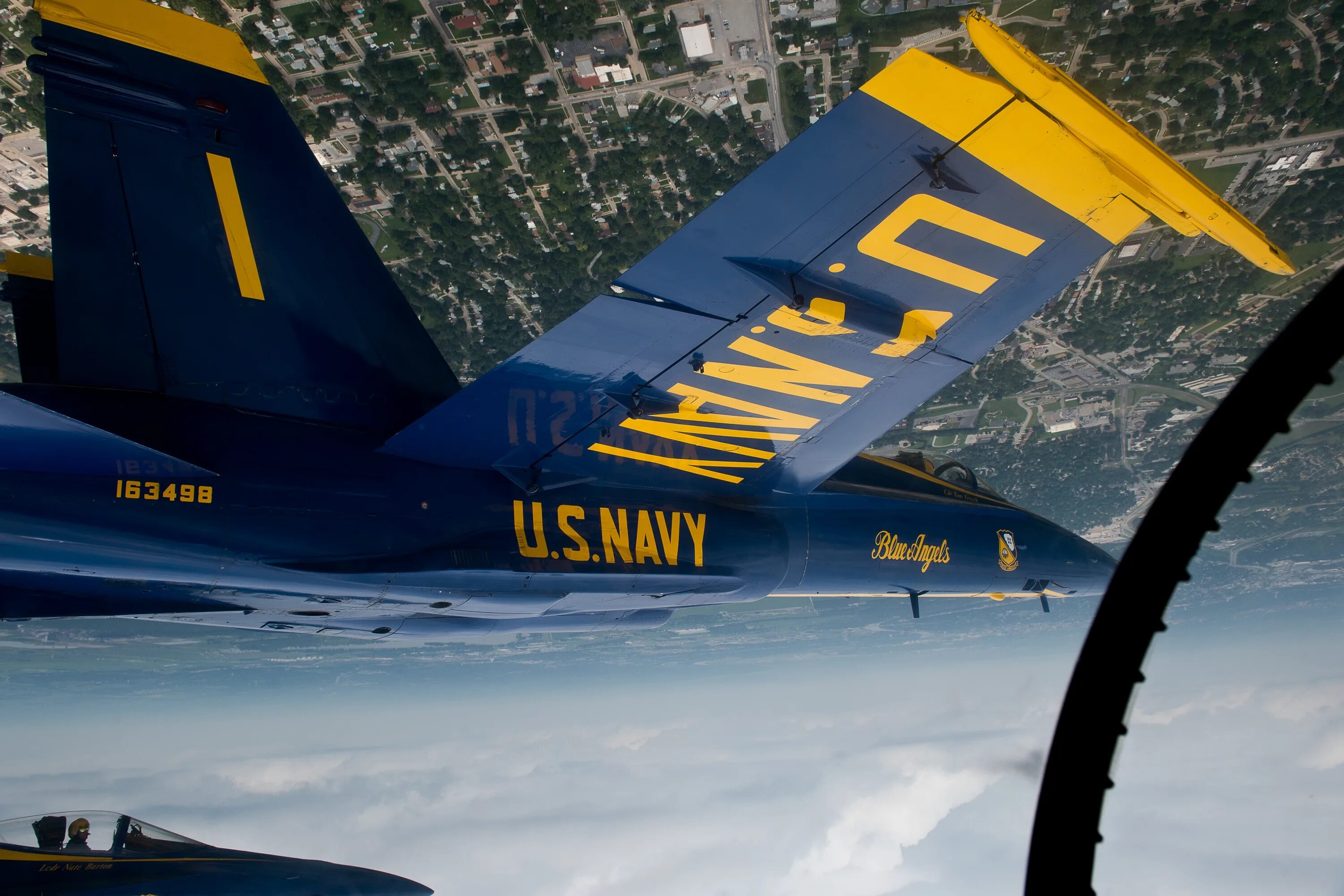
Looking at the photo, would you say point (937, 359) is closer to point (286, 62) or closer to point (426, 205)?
point (426, 205)

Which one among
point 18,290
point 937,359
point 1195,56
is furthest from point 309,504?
point 1195,56

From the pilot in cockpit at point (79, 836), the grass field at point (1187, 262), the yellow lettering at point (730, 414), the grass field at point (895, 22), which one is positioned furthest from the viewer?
the grass field at point (1187, 262)

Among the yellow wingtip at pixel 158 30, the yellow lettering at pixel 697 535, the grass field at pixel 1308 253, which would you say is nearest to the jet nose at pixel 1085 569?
the yellow lettering at pixel 697 535

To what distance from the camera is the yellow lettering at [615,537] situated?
13.8 ft

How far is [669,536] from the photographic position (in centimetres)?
445

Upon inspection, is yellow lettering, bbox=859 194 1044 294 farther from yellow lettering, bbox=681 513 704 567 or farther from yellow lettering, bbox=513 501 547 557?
yellow lettering, bbox=513 501 547 557

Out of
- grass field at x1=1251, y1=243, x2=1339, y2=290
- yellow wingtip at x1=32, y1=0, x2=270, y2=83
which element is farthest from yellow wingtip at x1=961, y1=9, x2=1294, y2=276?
grass field at x1=1251, y1=243, x2=1339, y2=290

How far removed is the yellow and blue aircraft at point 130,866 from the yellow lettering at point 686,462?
5853 millimetres

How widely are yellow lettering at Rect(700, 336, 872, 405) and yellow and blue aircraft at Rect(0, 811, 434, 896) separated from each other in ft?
22.2

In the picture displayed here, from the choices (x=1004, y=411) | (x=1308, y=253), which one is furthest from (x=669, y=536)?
(x=1004, y=411)

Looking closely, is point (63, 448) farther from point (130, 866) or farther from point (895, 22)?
point (895, 22)

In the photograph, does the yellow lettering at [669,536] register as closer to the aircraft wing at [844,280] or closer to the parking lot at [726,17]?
the aircraft wing at [844,280]

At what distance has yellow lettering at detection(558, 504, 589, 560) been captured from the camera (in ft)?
13.4

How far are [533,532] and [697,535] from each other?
119 cm
